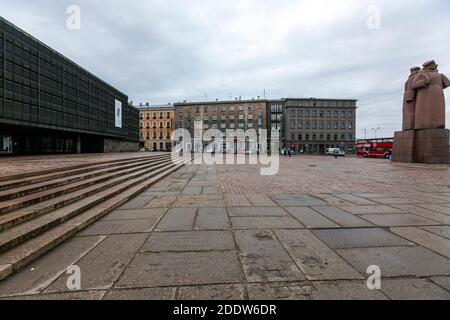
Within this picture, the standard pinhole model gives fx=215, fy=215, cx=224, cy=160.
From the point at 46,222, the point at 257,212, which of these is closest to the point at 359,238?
the point at 257,212

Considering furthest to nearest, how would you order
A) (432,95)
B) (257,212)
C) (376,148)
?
(376,148) < (432,95) < (257,212)

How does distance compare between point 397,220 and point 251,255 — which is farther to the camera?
point 397,220

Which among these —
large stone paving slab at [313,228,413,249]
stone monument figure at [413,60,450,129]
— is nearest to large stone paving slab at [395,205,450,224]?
large stone paving slab at [313,228,413,249]

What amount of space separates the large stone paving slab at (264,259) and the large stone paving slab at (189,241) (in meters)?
0.24

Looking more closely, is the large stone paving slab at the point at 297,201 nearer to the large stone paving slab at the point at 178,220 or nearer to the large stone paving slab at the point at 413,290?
the large stone paving slab at the point at 178,220

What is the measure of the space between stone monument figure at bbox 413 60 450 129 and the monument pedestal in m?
0.70

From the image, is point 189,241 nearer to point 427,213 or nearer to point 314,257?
point 314,257

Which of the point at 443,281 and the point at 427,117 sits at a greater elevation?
the point at 427,117

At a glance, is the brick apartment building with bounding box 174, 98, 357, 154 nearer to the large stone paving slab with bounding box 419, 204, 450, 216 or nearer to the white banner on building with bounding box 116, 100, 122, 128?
the white banner on building with bounding box 116, 100, 122, 128

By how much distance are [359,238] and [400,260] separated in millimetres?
758

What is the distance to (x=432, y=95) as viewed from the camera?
18.0 metres

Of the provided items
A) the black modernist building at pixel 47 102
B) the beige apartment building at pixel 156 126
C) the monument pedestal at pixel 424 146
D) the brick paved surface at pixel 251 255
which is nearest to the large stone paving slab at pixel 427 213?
the brick paved surface at pixel 251 255
